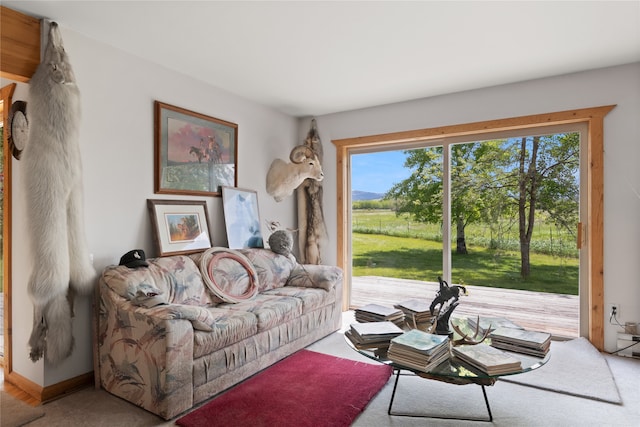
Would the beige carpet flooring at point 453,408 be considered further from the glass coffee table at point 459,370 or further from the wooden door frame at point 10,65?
the wooden door frame at point 10,65

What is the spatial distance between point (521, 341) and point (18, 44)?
3563mm

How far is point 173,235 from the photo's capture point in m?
3.19

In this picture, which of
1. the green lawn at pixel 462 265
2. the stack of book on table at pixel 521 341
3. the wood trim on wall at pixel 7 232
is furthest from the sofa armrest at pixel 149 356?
the green lawn at pixel 462 265

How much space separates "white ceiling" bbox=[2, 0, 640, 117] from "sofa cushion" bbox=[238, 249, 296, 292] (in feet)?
5.66

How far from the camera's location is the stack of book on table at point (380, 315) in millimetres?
2480

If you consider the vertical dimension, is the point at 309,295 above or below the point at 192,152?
below

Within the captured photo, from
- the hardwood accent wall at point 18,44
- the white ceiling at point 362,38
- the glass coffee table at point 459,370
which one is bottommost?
the glass coffee table at point 459,370

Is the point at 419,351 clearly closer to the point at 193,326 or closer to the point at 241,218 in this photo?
the point at 193,326

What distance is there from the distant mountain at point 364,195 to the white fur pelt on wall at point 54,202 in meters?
3.06

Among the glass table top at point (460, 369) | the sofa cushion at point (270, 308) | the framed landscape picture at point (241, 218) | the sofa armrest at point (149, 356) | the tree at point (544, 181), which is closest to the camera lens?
the glass table top at point (460, 369)

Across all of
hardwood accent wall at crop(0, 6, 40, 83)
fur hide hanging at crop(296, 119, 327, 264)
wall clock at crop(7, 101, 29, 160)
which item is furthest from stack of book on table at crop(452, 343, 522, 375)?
hardwood accent wall at crop(0, 6, 40, 83)

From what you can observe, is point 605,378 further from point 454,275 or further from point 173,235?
point 173,235

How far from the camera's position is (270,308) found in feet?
9.43

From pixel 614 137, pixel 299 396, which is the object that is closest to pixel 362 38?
pixel 614 137
